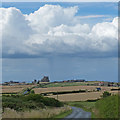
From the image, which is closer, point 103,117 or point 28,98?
point 103,117

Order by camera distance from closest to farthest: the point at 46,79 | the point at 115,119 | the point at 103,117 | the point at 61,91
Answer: the point at 115,119 → the point at 103,117 → the point at 61,91 → the point at 46,79

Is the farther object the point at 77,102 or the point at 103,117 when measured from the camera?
the point at 77,102

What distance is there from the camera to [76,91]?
386 feet

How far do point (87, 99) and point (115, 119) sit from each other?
68.4m

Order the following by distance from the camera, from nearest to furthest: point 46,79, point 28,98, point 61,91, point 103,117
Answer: point 103,117, point 28,98, point 61,91, point 46,79

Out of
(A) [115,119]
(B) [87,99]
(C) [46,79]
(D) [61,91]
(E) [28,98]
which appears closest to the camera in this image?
(A) [115,119]

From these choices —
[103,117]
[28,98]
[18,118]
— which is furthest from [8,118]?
[28,98]

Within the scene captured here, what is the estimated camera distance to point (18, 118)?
1096 inches

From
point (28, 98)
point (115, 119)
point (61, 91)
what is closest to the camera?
point (115, 119)

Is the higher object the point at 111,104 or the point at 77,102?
the point at 111,104

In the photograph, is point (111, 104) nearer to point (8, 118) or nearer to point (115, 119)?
point (115, 119)

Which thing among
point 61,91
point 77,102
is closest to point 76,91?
point 61,91

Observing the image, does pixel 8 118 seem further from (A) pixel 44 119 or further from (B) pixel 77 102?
(B) pixel 77 102

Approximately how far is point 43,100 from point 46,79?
433ft
